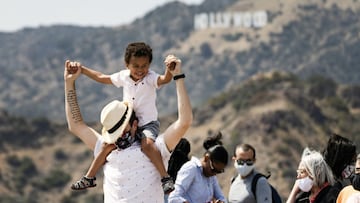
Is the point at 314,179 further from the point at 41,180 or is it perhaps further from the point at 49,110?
the point at 49,110

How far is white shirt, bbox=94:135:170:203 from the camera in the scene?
5.69 meters

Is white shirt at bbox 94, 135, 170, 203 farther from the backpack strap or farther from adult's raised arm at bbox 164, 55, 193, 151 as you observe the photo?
the backpack strap

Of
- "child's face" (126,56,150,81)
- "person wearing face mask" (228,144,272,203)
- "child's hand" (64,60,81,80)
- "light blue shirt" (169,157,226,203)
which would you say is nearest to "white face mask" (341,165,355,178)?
"person wearing face mask" (228,144,272,203)

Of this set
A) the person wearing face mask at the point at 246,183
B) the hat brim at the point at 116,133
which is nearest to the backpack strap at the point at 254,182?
the person wearing face mask at the point at 246,183

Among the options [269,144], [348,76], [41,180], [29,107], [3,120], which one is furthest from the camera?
[29,107]

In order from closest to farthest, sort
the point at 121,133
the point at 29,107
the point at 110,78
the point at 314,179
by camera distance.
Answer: the point at 121,133
the point at 110,78
the point at 314,179
the point at 29,107

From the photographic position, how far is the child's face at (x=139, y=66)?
19.0 feet

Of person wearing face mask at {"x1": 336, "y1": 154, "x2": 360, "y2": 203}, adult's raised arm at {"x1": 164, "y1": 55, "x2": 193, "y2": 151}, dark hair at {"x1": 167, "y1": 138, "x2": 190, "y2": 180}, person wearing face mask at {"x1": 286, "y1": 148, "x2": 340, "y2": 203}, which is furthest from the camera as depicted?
dark hair at {"x1": 167, "y1": 138, "x2": 190, "y2": 180}

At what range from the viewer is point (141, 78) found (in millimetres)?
5898

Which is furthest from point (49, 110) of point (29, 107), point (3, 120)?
point (3, 120)

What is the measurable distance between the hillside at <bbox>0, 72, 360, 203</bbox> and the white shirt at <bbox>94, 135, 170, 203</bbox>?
6427 centimetres

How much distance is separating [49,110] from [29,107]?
4.83m

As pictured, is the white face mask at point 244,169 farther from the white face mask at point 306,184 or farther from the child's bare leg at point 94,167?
the child's bare leg at point 94,167

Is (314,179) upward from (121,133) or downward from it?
downward
